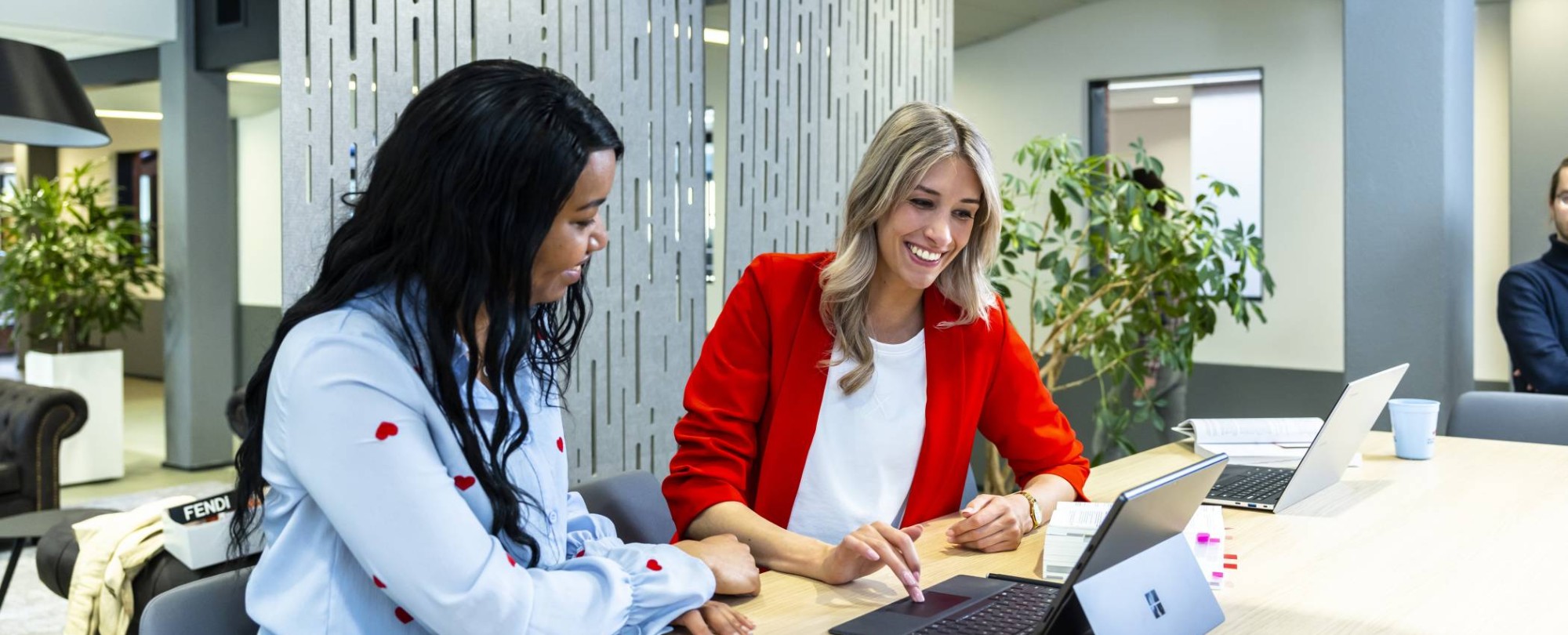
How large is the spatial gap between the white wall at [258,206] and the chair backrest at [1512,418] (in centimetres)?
1032

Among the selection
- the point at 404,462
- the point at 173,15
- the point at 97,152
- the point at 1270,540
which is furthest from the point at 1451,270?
the point at 97,152

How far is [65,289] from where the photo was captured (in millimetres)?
7383

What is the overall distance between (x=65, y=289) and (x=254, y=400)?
23.3 feet

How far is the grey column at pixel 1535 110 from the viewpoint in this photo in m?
5.71

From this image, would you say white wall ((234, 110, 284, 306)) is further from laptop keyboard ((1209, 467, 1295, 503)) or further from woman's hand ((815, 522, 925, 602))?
woman's hand ((815, 522, 925, 602))

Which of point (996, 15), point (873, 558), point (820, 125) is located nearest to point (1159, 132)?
point (996, 15)

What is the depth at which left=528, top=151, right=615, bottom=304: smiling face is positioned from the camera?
4.32 feet

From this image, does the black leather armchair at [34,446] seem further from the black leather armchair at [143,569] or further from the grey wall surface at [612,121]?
the grey wall surface at [612,121]

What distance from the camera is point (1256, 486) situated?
237cm

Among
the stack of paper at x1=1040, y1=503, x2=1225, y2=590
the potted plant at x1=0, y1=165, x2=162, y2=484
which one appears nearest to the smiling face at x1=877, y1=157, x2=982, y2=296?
the stack of paper at x1=1040, y1=503, x2=1225, y2=590

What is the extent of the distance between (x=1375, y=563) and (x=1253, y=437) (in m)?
1.02

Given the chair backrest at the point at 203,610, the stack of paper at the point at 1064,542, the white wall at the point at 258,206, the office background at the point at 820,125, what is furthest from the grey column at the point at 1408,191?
the white wall at the point at 258,206

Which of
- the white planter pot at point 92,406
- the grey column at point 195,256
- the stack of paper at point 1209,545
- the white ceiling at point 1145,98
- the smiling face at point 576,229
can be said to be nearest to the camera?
the smiling face at point 576,229

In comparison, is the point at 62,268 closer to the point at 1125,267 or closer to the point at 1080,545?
the point at 1125,267
